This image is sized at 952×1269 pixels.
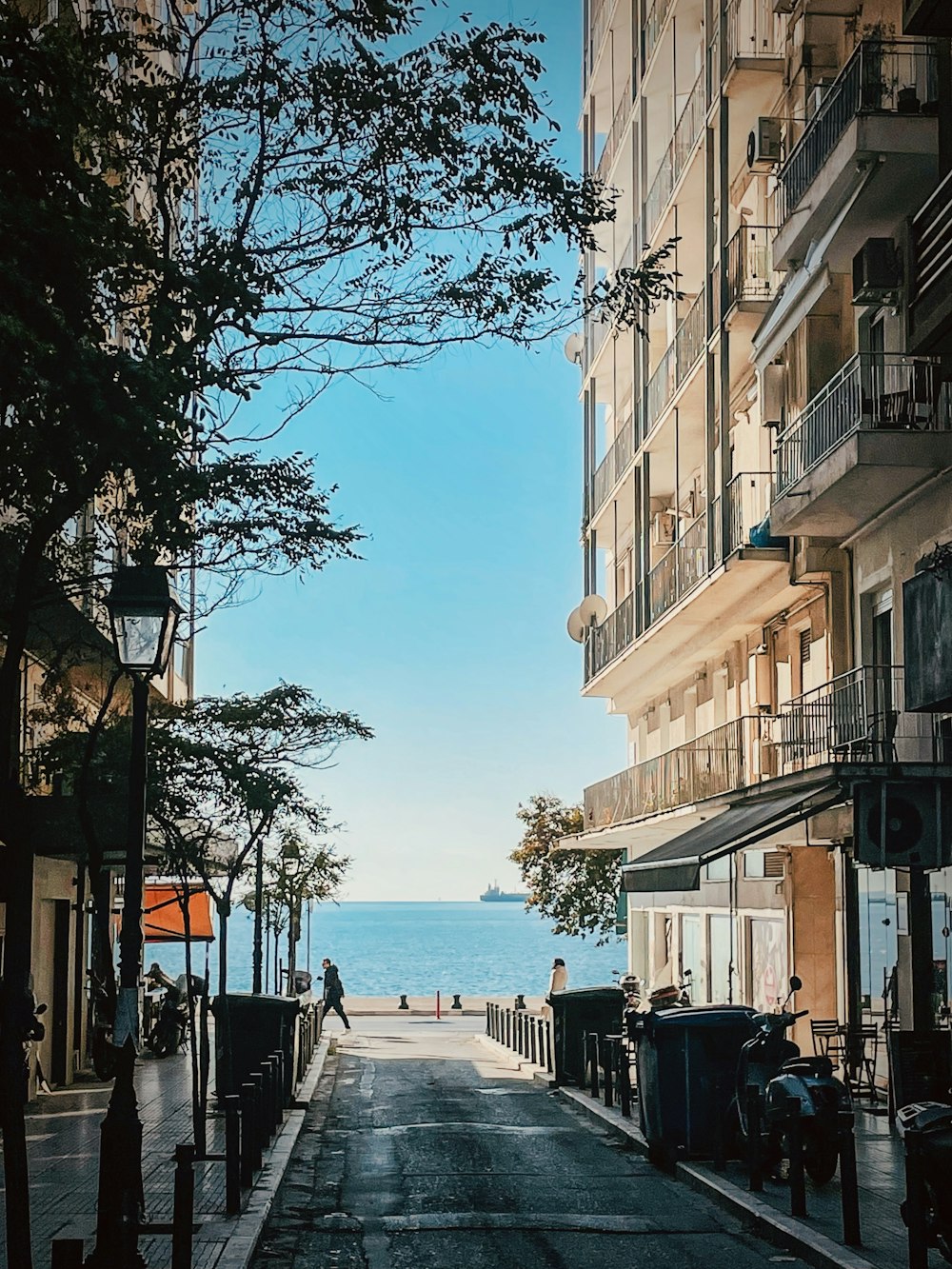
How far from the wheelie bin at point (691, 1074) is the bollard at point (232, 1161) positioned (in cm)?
425

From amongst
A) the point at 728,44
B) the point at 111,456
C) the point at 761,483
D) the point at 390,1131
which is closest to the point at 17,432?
the point at 111,456

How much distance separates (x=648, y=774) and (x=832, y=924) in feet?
31.4

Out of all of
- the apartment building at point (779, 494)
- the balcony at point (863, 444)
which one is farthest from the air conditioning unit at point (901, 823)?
the balcony at point (863, 444)

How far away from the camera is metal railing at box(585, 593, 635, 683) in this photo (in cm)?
3803

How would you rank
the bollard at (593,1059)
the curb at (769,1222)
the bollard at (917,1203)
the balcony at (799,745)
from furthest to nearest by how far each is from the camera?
the bollard at (593,1059), the balcony at (799,745), the curb at (769,1222), the bollard at (917,1203)

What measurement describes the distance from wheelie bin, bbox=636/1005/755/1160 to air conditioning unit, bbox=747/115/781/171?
578 inches

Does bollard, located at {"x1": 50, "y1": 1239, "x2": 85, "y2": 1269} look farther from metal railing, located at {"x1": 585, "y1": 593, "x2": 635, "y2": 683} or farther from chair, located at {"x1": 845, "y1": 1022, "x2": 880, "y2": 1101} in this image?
metal railing, located at {"x1": 585, "y1": 593, "x2": 635, "y2": 683}

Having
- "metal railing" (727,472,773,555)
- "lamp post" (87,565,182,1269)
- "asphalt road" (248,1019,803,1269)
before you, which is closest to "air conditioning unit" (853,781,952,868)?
"asphalt road" (248,1019,803,1269)

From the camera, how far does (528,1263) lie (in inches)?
453

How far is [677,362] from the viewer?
108ft

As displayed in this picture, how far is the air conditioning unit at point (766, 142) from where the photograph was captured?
87.6ft

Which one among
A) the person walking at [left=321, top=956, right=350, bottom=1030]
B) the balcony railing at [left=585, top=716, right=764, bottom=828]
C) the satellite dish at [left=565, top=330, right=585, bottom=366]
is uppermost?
the satellite dish at [left=565, top=330, right=585, bottom=366]

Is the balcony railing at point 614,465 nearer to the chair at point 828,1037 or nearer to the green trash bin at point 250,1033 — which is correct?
the chair at point 828,1037

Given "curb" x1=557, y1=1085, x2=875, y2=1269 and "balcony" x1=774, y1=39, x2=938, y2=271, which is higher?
"balcony" x1=774, y1=39, x2=938, y2=271
